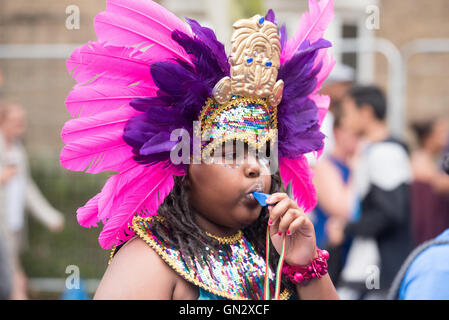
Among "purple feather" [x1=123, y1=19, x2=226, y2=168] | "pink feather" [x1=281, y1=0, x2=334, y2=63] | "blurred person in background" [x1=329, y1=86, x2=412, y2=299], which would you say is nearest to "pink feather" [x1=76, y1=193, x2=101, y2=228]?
"purple feather" [x1=123, y1=19, x2=226, y2=168]

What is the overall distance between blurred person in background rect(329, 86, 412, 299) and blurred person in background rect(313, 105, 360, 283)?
81mm

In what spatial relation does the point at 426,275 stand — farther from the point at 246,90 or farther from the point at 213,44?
the point at 213,44

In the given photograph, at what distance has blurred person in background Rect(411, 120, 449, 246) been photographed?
5.63m

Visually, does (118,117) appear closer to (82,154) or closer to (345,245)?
(82,154)

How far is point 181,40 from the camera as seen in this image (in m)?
1.83

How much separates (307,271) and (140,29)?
87cm

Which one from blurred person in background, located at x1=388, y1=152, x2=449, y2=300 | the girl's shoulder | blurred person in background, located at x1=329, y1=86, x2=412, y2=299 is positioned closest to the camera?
the girl's shoulder

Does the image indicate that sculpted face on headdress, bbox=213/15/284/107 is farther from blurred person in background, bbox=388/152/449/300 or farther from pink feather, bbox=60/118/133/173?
blurred person in background, bbox=388/152/449/300

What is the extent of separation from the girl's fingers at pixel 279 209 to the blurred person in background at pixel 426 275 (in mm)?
540

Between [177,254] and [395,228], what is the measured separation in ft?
8.92

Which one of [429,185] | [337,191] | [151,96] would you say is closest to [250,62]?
[151,96]

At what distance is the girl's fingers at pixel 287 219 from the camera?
67.8 inches
